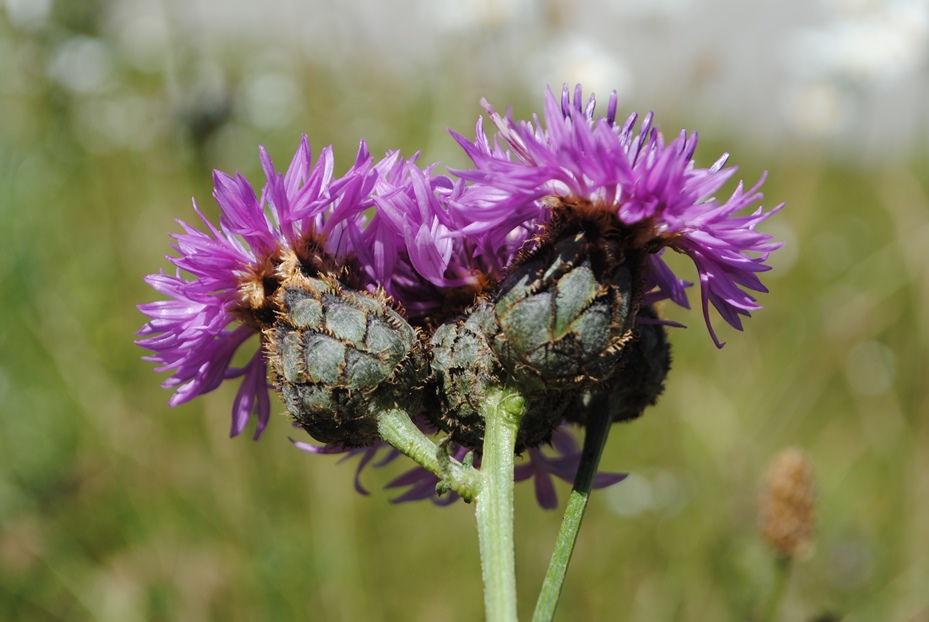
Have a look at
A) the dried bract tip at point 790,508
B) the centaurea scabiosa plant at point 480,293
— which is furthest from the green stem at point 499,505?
the dried bract tip at point 790,508

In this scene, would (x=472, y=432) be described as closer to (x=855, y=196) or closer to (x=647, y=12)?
(x=647, y=12)

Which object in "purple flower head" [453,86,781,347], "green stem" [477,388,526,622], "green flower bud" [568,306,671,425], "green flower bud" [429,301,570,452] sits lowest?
"green stem" [477,388,526,622]

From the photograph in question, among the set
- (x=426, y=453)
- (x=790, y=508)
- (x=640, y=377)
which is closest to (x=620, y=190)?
(x=640, y=377)

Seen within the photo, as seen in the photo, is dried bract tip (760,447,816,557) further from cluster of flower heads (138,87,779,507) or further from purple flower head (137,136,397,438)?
purple flower head (137,136,397,438)

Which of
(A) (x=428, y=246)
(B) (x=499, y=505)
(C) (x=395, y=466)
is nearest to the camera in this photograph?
(B) (x=499, y=505)

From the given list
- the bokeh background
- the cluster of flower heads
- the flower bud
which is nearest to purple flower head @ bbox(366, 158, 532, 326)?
the cluster of flower heads

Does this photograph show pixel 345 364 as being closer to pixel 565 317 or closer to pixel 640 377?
pixel 565 317
